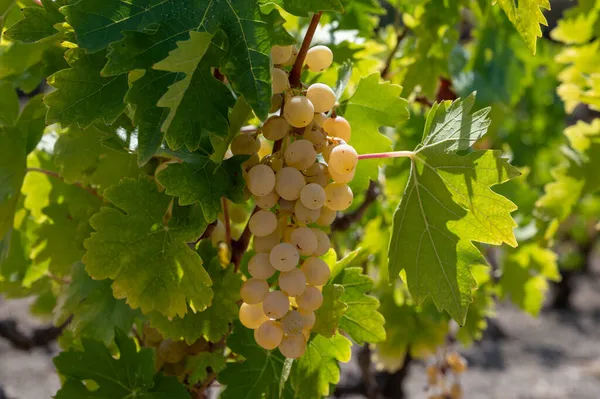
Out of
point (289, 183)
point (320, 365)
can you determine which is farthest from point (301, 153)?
point (320, 365)

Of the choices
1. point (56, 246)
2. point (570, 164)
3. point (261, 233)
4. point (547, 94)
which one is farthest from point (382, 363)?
point (547, 94)

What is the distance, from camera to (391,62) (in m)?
1.33

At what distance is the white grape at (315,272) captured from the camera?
2.12 feet

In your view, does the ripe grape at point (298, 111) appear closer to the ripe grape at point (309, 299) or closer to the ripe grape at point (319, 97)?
the ripe grape at point (319, 97)

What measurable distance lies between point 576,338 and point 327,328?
12.2ft

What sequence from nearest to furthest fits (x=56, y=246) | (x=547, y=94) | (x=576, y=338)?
(x=56, y=246) → (x=547, y=94) → (x=576, y=338)

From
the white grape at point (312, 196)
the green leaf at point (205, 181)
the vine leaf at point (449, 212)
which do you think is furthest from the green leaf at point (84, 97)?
the vine leaf at point (449, 212)

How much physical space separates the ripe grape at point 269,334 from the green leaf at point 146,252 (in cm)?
6

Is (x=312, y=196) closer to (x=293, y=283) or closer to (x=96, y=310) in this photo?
(x=293, y=283)

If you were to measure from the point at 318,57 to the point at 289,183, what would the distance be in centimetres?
15

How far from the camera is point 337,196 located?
0.64 metres

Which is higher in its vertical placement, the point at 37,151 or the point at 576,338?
the point at 37,151

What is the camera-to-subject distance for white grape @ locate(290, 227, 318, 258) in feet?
2.07

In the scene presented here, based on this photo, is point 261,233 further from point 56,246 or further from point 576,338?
point 576,338
